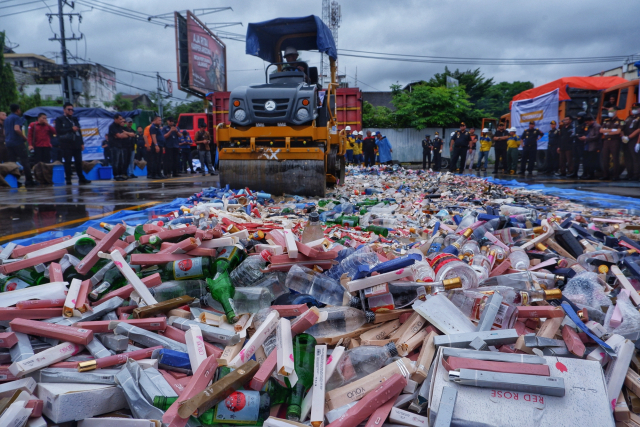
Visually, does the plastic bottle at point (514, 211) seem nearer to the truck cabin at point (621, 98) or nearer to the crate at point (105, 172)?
the truck cabin at point (621, 98)

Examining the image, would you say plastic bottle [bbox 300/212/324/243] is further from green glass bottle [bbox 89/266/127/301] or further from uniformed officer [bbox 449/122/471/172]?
uniformed officer [bbox 449/122/471/172]

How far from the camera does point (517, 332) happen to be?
7.16 feet

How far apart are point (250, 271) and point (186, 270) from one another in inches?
17.1

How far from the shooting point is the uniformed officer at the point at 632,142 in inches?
485

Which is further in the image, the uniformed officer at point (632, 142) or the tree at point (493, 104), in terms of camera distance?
the tree at point (493, 104)

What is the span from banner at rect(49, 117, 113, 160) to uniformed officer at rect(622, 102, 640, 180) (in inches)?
793

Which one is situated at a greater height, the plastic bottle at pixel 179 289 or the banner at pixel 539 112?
the banner at pixel 539 112

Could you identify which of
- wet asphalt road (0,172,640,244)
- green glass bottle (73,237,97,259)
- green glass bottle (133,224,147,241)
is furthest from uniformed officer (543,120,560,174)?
green glass bottle (73,237,97,259)

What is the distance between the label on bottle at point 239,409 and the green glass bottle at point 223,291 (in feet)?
2.41

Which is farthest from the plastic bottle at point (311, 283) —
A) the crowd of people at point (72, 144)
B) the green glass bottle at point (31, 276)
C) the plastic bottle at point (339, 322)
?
the crowd of people at point (72, 144)

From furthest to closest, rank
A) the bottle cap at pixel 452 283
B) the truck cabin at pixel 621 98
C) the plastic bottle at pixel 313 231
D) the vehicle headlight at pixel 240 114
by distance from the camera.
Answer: the truck cabin at pixel 621 98 < the vehicle headlight at pixel 240 114 < the plastic bottle at pixel 313 231 < the bottle cap at pixel 452 283

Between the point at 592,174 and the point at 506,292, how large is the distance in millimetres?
14811

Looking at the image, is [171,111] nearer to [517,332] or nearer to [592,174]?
[592,174]

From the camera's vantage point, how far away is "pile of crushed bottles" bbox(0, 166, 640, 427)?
67.1 inches
